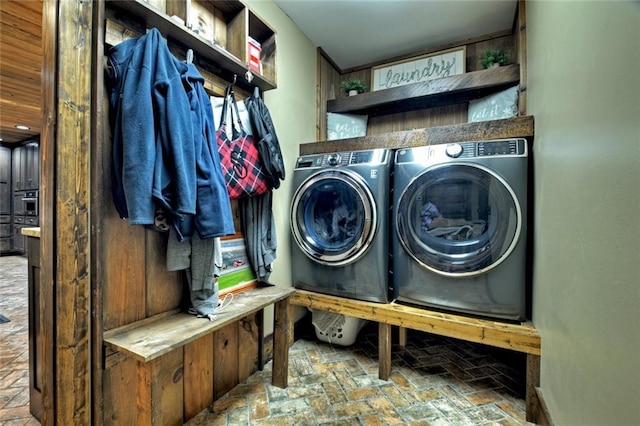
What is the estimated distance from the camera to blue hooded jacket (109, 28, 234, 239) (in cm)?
91

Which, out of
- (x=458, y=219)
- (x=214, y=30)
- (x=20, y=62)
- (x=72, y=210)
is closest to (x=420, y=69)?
(x=458, y=219)

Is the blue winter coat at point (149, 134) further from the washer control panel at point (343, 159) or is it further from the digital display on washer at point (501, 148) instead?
the digital display on washer at point (501, 148)

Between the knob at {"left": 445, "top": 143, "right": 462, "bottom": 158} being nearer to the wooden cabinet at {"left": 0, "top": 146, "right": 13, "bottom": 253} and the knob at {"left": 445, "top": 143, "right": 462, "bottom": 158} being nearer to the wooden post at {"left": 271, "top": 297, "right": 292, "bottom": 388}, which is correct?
the wooden post at {"left": 271, "top": 297, "right": 292, "bottom": 388}

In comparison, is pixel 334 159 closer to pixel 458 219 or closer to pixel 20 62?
pixel 458 219

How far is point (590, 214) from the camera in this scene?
80cm

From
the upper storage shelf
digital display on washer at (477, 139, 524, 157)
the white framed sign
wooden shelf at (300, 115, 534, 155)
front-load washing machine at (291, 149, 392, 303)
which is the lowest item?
front-load washing machine at (291, 149, 392, 303)

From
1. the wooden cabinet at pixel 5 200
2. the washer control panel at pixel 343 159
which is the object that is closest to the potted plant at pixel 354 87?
the washer control panel at pixel 343 159

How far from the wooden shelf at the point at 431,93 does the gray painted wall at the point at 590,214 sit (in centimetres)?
74

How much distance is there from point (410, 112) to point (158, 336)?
253 centimetres

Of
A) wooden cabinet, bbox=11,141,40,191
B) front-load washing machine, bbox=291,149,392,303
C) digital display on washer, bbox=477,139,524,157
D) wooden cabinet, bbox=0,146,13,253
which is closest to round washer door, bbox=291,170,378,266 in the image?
front-load washing machine, bbox=291,149,392,303

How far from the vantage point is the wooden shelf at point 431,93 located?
6.57 feet

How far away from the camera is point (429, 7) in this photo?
1978 mm

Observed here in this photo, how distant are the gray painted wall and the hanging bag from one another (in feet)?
4.30

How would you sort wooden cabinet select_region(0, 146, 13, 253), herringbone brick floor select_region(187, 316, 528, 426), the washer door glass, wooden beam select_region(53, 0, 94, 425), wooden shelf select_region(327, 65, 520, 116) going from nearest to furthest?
1. wooden beam select_region(53, 0, 94, 425)
2. herringbone brick floor select_region(187, 316, 528, 426)
3. the washer door glass
4. wooden shelf select_region(327, 65, 520, 116)
5. wooden cabinet select_region(0, 146, 13, 253)
